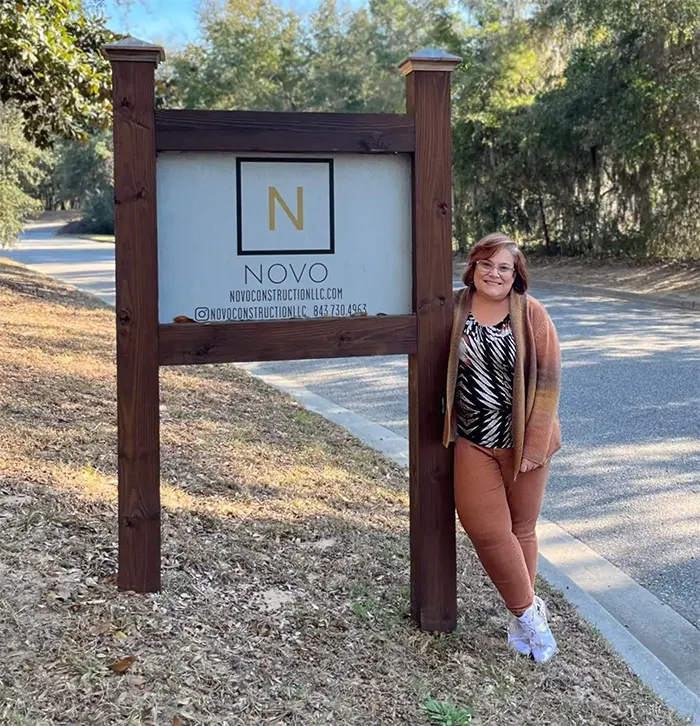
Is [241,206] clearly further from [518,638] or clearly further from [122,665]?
[518,638]

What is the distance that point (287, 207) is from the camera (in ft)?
9.89

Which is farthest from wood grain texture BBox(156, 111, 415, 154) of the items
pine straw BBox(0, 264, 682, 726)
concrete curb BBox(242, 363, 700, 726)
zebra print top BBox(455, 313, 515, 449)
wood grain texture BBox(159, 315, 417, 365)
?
concrete curb BBox(242, 363, 700, 726)

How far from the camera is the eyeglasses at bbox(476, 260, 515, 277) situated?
306 cm

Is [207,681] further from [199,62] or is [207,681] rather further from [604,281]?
[199,62]

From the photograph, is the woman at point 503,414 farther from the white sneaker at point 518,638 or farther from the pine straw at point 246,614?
the pine straw at point 246,614

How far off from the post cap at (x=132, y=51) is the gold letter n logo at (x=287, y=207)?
0.58m

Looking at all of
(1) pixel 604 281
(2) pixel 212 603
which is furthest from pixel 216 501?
(1) pixel 604 281

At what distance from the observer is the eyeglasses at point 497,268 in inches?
120

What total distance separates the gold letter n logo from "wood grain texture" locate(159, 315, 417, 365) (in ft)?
1.13

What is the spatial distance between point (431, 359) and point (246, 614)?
1.18 meters

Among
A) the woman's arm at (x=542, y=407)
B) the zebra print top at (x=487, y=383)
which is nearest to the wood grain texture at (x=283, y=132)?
the zebra print top at (x=487, y=383)

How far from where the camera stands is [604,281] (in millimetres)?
20031

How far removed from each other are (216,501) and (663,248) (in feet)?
62.1

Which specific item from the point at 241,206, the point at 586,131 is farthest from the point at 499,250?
the point at 586,131
